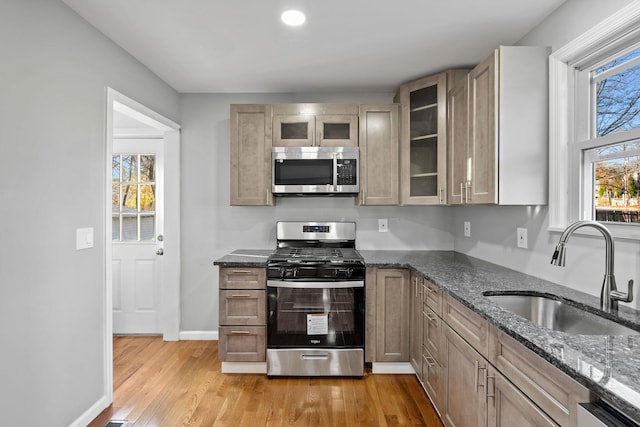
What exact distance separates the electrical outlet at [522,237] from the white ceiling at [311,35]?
1.27 meters

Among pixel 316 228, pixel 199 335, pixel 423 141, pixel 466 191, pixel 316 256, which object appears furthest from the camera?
pixel 199 335

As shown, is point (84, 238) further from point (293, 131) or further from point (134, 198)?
point (293, 131)

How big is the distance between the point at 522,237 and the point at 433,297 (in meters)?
0.70

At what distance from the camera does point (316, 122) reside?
9.87ft

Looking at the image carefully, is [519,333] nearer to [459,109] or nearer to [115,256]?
[459,109]

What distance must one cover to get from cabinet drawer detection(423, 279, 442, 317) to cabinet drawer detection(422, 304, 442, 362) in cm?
3

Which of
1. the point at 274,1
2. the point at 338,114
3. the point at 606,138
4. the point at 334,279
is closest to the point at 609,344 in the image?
the point at 606,138

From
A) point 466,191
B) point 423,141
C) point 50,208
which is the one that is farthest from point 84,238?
point 423,141

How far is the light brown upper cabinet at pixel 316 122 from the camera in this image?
9.86 ft

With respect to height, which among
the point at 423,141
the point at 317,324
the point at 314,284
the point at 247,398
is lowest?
the point at 247,398

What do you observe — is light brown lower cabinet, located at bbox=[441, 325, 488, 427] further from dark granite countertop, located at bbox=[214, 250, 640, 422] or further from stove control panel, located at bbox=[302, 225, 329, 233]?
stove control panel, located at bbox=[302, 225, 329, 233]

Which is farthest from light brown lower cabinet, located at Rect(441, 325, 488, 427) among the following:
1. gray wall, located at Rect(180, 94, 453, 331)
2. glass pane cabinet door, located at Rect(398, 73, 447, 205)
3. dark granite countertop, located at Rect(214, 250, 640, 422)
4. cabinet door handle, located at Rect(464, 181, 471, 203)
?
gray wall, located at Rect(180, 94, 453, 331)

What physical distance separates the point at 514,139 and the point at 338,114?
1492mm

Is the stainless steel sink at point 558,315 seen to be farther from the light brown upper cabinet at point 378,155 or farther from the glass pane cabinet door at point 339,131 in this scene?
the glass pane cabinet door at point 339,131
